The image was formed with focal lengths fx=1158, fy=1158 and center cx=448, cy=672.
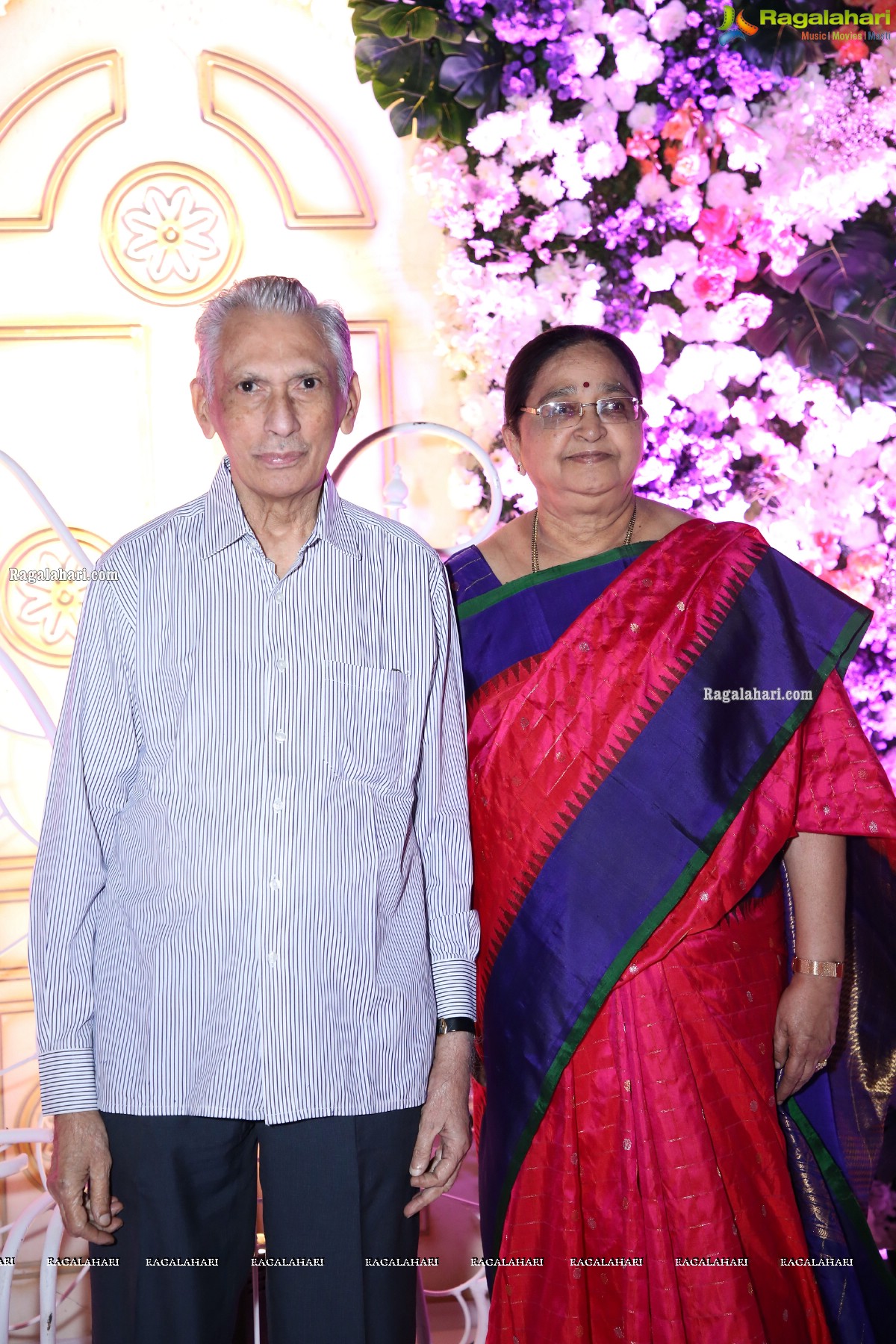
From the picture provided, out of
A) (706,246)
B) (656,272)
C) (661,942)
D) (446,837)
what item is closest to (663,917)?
(661,942)

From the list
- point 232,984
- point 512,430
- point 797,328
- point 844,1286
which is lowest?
point 844,1286

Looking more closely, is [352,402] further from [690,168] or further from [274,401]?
[690,168]

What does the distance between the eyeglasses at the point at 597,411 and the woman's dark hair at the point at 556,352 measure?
0.06 m

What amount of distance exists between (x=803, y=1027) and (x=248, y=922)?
92 centimetres

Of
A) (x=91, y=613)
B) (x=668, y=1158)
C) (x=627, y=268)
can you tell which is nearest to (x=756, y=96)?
(x=627, y=268)

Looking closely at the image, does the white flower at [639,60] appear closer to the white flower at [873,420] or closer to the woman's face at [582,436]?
the white flower at [873,420]

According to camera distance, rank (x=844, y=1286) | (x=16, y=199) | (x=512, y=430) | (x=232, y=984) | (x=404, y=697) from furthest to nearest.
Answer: (x=16, y=199) < (x=512, y=430) < (x=844, y=1286) < (x=404, y=697) < (x=232, y=984)

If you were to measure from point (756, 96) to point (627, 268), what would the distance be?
54 centimetres

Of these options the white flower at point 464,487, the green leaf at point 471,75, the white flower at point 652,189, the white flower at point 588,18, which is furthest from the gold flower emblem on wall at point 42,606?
the white flower at point 588,18

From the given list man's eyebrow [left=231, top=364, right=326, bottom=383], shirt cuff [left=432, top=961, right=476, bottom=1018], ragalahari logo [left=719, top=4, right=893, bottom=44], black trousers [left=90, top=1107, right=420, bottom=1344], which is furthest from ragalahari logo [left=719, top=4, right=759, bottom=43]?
black trousers [left=90, top=1107, right=420, bottom=1344]

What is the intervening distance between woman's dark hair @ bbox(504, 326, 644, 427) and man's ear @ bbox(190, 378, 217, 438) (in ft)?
1.93

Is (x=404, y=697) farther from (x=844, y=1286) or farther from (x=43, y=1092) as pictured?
(x=844, y=1286)

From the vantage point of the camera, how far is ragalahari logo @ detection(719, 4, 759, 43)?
2820 millimetres

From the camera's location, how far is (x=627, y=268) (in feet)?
9.39
